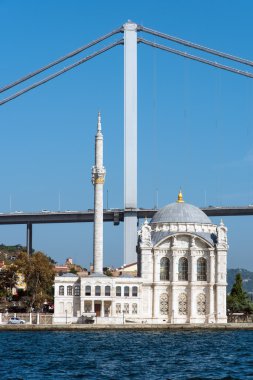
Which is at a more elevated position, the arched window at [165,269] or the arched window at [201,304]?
the arched window at [165,269]

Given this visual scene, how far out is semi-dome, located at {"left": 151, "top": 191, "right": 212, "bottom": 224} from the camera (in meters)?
78.7

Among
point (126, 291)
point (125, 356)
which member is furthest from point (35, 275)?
point (125, 356)

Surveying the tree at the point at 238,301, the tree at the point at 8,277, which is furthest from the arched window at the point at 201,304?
the tree at the point at 8,277

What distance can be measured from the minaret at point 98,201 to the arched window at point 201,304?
7533 millimetres

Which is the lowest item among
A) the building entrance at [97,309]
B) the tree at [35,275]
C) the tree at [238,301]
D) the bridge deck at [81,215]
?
the building entrance at [97,309]

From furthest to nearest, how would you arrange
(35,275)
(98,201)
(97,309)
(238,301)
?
(35,275)
(238,301)
(98,201)
(97,309)

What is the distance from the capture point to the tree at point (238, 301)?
82.1 metres

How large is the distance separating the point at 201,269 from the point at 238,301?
6885mm

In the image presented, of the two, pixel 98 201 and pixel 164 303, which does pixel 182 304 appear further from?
pixel 98 201

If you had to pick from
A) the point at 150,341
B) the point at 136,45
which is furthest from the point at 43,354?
the point at 136,45

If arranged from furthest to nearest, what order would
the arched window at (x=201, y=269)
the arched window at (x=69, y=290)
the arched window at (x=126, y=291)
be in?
the arched window at (x=201, y=269) → the arched window at (x=126, y=291) → the arched window at (x=69, y=290)

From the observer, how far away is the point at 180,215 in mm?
79000

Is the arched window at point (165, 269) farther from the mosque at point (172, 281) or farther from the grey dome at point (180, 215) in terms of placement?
the grey dome at point (180, 215)

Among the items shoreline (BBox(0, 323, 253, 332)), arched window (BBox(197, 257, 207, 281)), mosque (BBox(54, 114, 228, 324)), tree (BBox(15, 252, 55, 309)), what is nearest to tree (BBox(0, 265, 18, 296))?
tree (BBox(15, 252, 55, 309))
